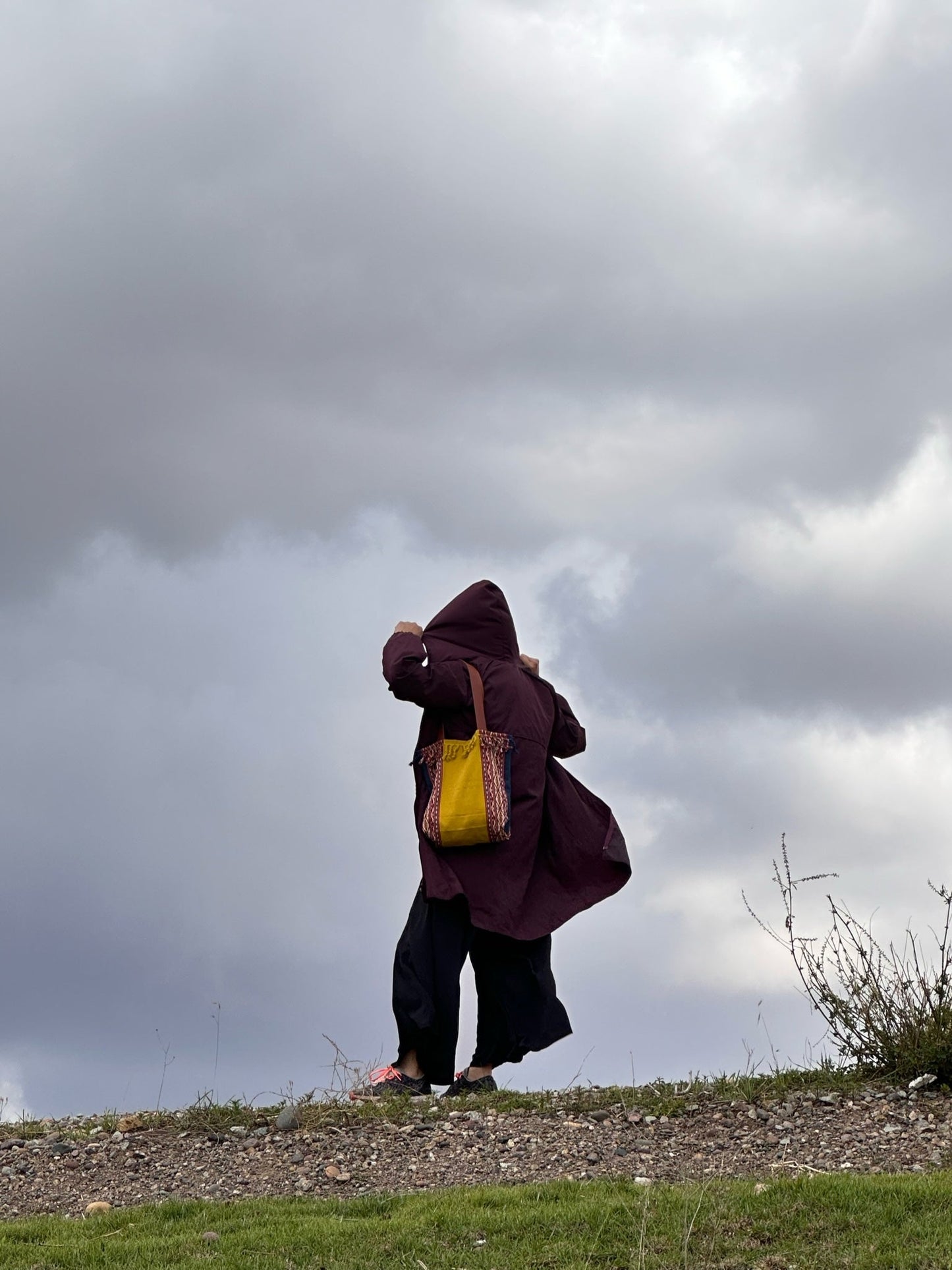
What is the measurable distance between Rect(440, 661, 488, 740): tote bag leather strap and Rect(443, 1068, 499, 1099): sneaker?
6.88 ft

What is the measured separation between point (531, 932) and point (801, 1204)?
311cm

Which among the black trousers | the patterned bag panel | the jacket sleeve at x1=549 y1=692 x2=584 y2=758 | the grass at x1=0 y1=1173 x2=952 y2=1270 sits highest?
the jacket sleeve at x1=549 y1=692 x2=584 y2=758

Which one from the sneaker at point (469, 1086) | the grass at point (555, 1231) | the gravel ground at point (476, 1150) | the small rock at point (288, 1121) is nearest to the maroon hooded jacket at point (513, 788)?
the sneaker at point (469, 1086)

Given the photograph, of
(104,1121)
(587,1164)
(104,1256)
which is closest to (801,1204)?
(587,1164)

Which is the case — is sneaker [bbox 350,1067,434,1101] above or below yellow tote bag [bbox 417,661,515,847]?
below

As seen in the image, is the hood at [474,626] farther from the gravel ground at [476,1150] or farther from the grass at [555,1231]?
the grass at [555,1231]

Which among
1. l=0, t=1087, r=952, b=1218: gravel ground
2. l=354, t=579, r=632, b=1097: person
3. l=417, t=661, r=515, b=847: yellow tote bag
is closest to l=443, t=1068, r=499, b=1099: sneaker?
l=354, t=579, r=632, b=1097: person

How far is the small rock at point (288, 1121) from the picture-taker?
7.56 m

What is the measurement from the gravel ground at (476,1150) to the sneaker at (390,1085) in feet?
1.66

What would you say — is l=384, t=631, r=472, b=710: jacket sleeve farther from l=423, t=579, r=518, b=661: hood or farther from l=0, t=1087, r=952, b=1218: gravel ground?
l=0, t=1087, r=952, b=1218: gravel ground

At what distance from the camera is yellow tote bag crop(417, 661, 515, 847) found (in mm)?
8242

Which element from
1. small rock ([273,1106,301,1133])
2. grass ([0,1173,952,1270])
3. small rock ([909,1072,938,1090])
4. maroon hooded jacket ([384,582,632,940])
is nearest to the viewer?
grass ([0,1173,952,1270])

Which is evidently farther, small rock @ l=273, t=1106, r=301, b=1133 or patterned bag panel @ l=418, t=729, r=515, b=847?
patterned bag panel @ l=418, t=729, r=515, b=847

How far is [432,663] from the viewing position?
8477 mm
